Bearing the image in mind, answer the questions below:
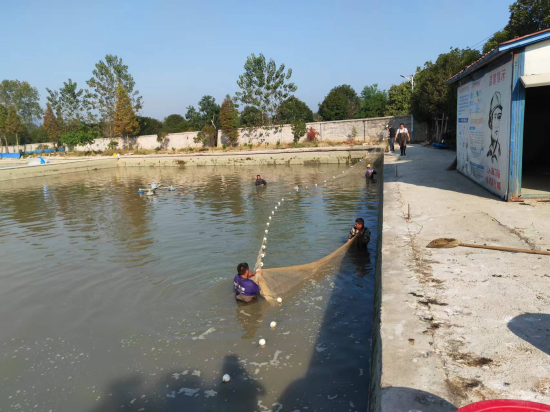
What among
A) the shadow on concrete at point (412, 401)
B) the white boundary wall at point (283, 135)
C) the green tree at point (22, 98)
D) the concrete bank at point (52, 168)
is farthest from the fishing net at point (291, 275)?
the green tree at point (22, 98)

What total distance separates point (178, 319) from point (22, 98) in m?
124

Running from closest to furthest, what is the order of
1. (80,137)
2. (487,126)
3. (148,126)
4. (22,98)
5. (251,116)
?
1. (487,126)
2. (251,116)
3. (80,137)
4. (148,126)
5. (22,98)

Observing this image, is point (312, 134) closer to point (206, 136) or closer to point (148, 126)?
point (206, 136)

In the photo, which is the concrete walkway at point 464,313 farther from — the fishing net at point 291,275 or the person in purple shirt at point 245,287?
the person in purple shirt at point 245,287

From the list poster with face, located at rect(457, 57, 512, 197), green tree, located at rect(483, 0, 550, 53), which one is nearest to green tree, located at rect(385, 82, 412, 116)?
green tree, located at rect(483, 0, 550, 53)

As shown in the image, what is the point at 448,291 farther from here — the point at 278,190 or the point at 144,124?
the point at 144,124

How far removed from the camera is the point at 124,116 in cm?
5822

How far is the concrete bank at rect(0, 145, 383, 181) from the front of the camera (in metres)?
33.2

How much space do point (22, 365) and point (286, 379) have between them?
4074 mm

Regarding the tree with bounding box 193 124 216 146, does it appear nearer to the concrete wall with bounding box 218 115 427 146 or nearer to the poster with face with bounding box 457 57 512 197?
the concrete wall with bounding box 218 115 427 146

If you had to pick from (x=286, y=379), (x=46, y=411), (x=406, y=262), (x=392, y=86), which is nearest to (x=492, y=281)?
(x=406, y=262)

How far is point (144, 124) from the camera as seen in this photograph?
68.9m

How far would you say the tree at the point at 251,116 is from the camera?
49009 millimetres

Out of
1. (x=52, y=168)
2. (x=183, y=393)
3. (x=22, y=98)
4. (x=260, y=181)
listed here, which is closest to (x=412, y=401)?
(x=183, y=393)
